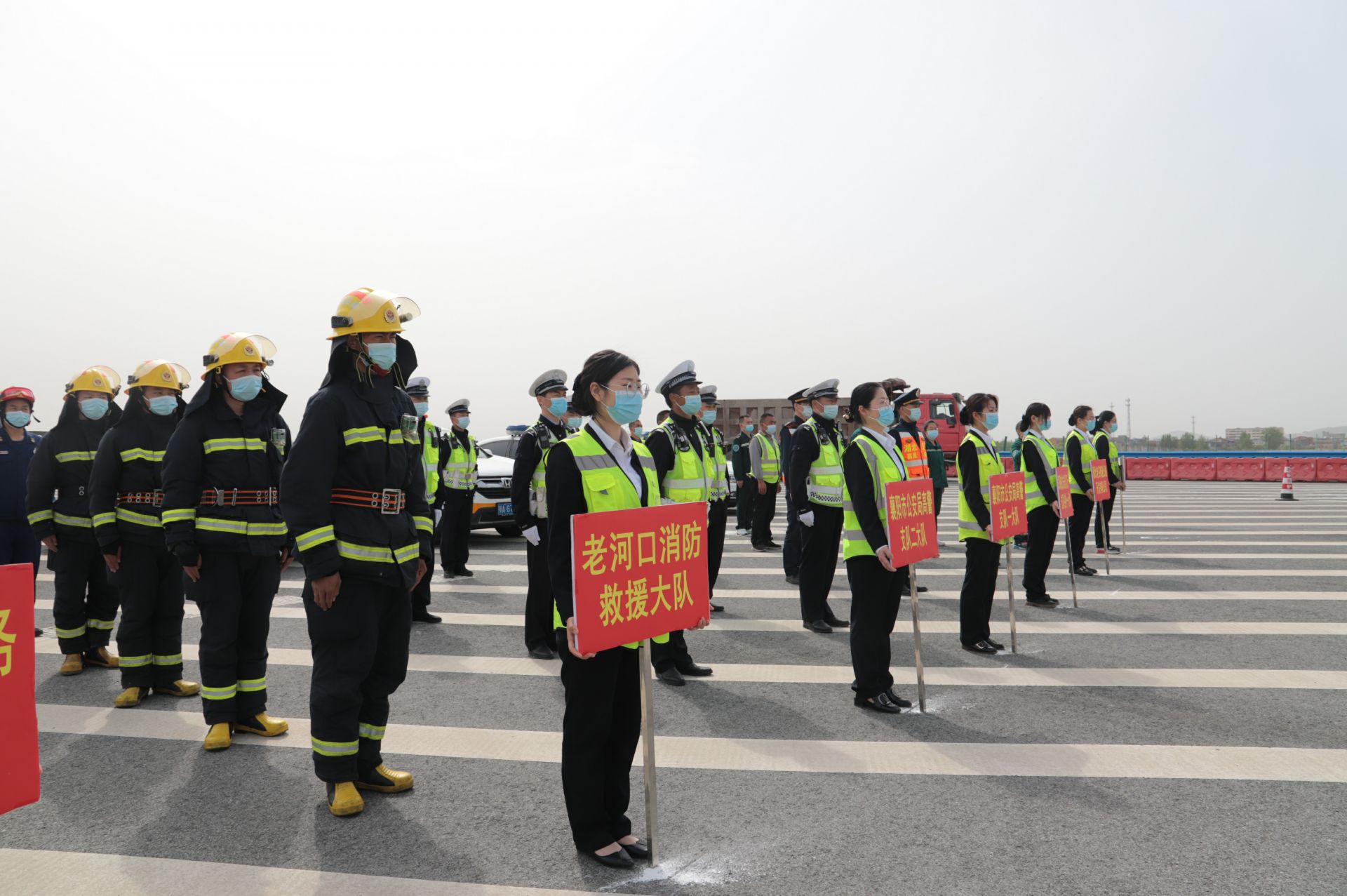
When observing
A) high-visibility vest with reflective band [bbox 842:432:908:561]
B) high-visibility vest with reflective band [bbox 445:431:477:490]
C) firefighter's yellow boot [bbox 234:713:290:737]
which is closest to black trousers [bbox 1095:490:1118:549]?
high-visibility vest with reflective band [bbox 842:432:908:561]

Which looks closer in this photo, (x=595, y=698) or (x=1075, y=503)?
(x=595, y=698)

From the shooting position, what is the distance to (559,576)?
134 inches

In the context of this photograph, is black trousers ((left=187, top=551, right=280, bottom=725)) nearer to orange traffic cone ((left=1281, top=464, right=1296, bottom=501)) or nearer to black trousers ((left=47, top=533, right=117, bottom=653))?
black trousers ((left=47, top=533, right=117, bottom=653))

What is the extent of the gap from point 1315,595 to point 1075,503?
2.55 m

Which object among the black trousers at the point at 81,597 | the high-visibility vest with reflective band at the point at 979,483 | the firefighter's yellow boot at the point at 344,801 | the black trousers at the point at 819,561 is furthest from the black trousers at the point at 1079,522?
the black trousers at the point at 81,597

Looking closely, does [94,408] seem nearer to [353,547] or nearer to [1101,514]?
[353,547]

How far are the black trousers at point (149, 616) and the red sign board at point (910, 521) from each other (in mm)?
4590

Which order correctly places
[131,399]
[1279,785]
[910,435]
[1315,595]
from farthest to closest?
[910,435]
[1315,595]
[131,399]
[1279,785]

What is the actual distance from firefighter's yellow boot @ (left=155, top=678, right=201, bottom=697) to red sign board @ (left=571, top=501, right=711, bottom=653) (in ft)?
12.8

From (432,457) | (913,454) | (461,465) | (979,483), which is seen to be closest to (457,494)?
(461,465)

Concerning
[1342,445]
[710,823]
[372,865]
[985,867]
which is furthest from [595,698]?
[1342,445]

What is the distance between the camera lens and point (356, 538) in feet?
12.8

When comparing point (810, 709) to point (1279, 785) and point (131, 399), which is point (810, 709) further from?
point (131, 399)

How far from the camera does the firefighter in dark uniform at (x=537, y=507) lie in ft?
22.3
